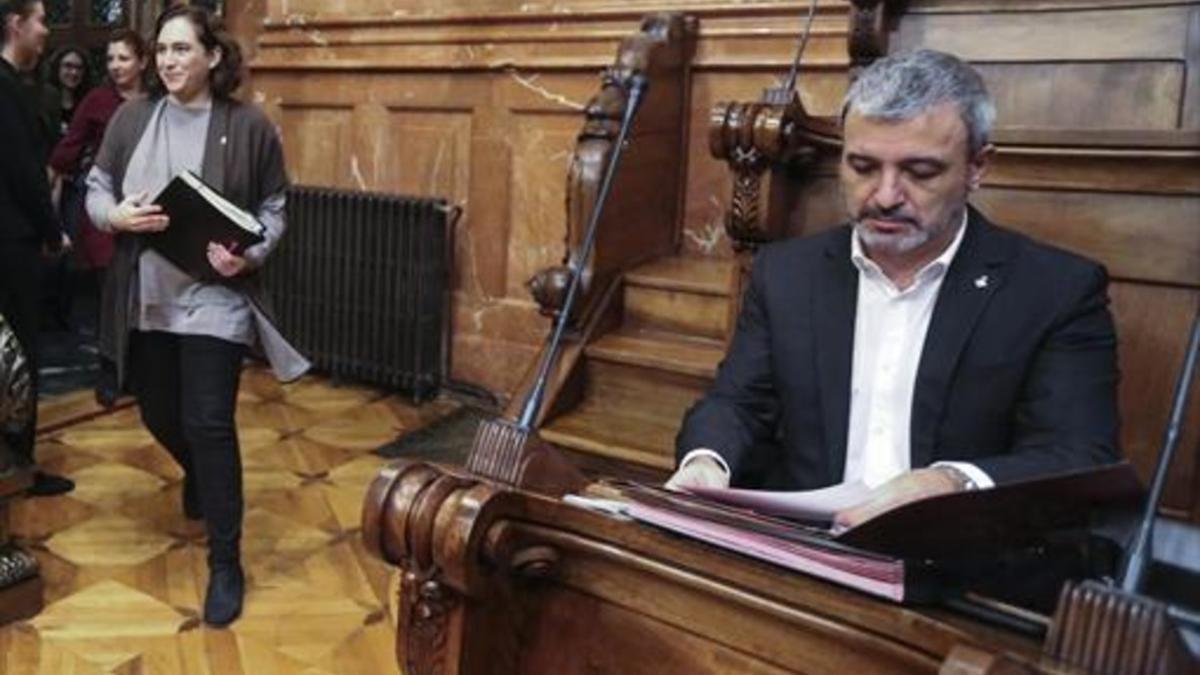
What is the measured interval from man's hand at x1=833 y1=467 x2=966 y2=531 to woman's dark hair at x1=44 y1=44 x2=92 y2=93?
4.96 metres

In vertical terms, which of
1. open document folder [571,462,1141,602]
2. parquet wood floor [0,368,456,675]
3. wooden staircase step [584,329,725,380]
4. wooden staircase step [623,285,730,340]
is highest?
open document folder [571,462,1141,602]

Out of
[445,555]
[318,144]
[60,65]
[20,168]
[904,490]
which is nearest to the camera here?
[445,555]

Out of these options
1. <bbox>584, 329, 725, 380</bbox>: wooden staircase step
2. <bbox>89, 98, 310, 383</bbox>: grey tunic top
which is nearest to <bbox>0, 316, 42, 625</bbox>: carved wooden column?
<bbox>89, 98, 310, 383</bbox>: grey tunic top

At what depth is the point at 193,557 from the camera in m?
2.82

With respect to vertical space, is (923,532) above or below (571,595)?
above

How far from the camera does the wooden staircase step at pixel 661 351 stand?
263cm

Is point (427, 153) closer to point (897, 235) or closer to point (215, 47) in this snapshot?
point (215, 47)

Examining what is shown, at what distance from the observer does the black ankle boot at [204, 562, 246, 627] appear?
2473mm

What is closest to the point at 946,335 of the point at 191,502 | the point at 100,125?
the point at 191,502

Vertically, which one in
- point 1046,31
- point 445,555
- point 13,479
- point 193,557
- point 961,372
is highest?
point 1046,31

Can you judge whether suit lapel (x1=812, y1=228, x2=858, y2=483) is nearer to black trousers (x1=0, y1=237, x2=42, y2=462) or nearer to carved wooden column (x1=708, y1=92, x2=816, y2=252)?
carved wooden column (x1=708, y1=92, x2=816, y2=252)

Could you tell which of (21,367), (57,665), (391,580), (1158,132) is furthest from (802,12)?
(57,665)

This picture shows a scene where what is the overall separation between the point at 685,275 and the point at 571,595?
2075 millimetres

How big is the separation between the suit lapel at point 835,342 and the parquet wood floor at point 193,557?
1183 millimetres
